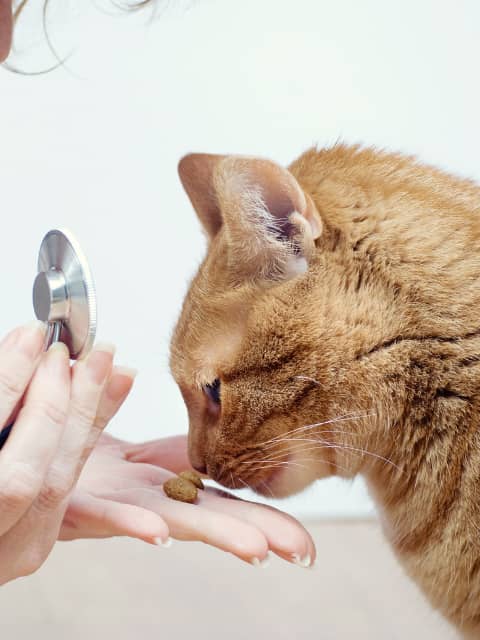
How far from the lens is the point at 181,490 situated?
1153 millimetres

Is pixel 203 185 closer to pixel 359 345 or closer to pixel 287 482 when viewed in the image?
pixel 359 345

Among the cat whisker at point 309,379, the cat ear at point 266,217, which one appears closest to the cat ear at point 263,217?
the cat ear at point 266,217

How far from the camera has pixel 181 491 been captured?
1151 mm

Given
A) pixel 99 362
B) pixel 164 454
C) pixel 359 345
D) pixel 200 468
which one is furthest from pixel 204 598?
pixel 99 362

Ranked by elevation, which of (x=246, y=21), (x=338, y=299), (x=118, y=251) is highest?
(x=246, y=21)

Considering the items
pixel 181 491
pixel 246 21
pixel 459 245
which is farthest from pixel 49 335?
pixel 246 21

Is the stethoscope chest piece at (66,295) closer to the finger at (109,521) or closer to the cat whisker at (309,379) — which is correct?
the finger at (109,521)

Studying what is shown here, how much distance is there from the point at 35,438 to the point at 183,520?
0.24 metres

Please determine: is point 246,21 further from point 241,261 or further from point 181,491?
point 181,491

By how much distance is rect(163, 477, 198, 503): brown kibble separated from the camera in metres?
1.14

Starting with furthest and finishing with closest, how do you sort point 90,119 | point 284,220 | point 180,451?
point 90,119 < point 180,451 < point 284,220

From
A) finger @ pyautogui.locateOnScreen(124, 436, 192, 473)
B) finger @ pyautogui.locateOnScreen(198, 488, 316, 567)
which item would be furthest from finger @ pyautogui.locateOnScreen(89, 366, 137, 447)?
finger @ pyautogui.locateOnScreen(124, 436, 192, 473)

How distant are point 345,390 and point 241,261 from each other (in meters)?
0.22

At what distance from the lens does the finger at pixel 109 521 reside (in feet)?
3.21
